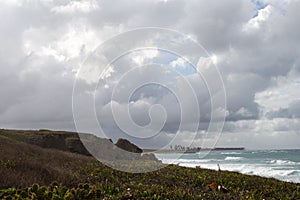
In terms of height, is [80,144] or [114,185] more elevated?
[80,144]

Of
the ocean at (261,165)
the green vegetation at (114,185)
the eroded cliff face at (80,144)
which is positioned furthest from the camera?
the ocean at (261,165)

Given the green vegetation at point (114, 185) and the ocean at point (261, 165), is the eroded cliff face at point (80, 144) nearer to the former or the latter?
the ocean at point (261, 165)

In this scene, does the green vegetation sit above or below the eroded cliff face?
below

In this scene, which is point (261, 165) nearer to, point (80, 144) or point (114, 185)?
point (80, 144)

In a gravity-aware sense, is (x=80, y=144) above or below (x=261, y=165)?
above

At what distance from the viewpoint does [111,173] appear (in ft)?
62.8

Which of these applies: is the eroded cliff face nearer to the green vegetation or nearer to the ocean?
the ocean

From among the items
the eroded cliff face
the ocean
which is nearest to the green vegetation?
the ocean

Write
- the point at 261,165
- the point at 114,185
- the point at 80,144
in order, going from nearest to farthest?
the point at 114,185, the point at 80,144, the point at 261,165

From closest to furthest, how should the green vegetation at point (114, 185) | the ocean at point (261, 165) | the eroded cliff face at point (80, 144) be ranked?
1. the green vegetation at point (114, 185)
2. the eroded cliff face at point (80, 144)
3. the ocean at point (261, 165)

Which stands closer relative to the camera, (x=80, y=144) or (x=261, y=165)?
(x=80, y=144)

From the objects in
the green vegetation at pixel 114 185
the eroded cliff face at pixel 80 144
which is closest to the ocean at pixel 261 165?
the eroded cliff face at pixel 80 144

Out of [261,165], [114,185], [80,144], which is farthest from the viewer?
[261,165]

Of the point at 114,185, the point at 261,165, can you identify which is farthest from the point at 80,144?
the point at 261,165
